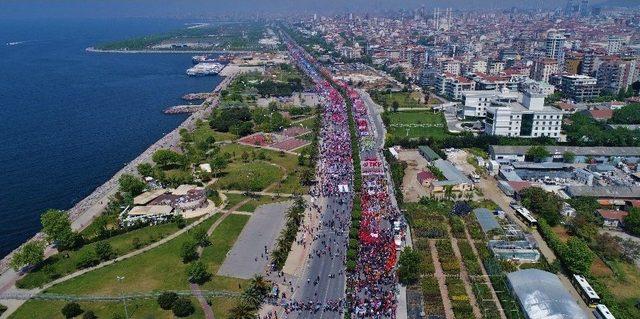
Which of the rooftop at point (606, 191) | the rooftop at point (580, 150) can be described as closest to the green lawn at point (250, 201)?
the rooftop at point (606, 191)

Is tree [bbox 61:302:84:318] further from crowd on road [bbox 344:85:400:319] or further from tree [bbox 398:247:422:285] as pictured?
tree [bbox 398:247:422:285]

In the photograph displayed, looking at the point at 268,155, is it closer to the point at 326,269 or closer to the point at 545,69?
the point at 326,269

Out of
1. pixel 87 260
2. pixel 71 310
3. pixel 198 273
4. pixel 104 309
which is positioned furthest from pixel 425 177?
pixel 71 310

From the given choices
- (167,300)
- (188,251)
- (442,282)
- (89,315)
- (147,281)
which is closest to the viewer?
(89,315)

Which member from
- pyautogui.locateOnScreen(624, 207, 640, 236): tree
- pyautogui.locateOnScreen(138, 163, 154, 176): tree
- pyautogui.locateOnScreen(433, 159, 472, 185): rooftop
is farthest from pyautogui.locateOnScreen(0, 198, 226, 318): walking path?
pyautogui.locateOnScreen(624, 207, 640, 236): tree

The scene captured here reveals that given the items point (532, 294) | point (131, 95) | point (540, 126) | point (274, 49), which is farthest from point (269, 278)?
point (274, 49)

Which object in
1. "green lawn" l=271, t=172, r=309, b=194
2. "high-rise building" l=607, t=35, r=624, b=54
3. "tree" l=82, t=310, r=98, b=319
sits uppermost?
"high-rise building" l=607, t=35, r=624, b=54

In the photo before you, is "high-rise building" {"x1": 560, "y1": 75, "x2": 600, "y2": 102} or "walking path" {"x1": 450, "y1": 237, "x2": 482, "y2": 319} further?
"high-rise building" {"x1": 560, "y1": 75, "x2": 600, "y2": 102}
